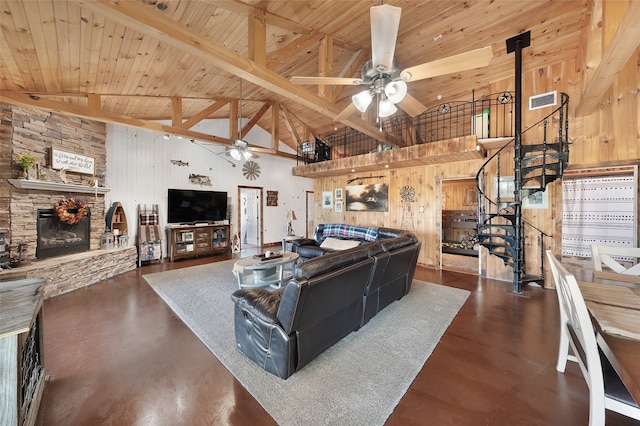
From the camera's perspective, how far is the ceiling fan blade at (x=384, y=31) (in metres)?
1.82

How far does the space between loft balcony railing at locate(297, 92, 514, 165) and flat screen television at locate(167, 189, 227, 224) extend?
270cm

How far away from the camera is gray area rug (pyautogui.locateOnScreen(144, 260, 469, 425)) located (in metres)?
1.66

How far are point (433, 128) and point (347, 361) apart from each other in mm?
6131

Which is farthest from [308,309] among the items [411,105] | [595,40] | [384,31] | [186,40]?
[595,40]

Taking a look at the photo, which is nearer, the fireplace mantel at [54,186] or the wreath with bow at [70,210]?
the fireplace mantel at [54,186]

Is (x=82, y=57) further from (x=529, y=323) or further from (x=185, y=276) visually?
(x=529, y=323)

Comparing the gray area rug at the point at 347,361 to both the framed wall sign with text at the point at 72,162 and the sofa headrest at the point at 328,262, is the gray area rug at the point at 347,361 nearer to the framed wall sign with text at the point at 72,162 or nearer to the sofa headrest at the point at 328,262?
the sofa headrest at the point at 328,262

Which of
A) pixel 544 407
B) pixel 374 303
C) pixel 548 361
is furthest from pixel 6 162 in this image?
pixel 548 361

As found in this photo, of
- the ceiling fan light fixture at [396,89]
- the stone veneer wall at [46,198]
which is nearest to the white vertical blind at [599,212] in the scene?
the ceiling fan light fixture at [396,89]

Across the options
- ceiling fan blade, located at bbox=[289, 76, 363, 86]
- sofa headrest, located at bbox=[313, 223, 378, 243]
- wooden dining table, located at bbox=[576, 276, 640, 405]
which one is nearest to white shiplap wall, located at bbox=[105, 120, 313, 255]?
sofa headrest, located at bbox=[313, 223, 378, 243]

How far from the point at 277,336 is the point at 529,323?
2999mm

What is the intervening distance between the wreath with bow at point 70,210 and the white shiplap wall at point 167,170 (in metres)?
0.83

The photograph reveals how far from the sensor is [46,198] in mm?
4055

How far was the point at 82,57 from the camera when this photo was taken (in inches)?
114
